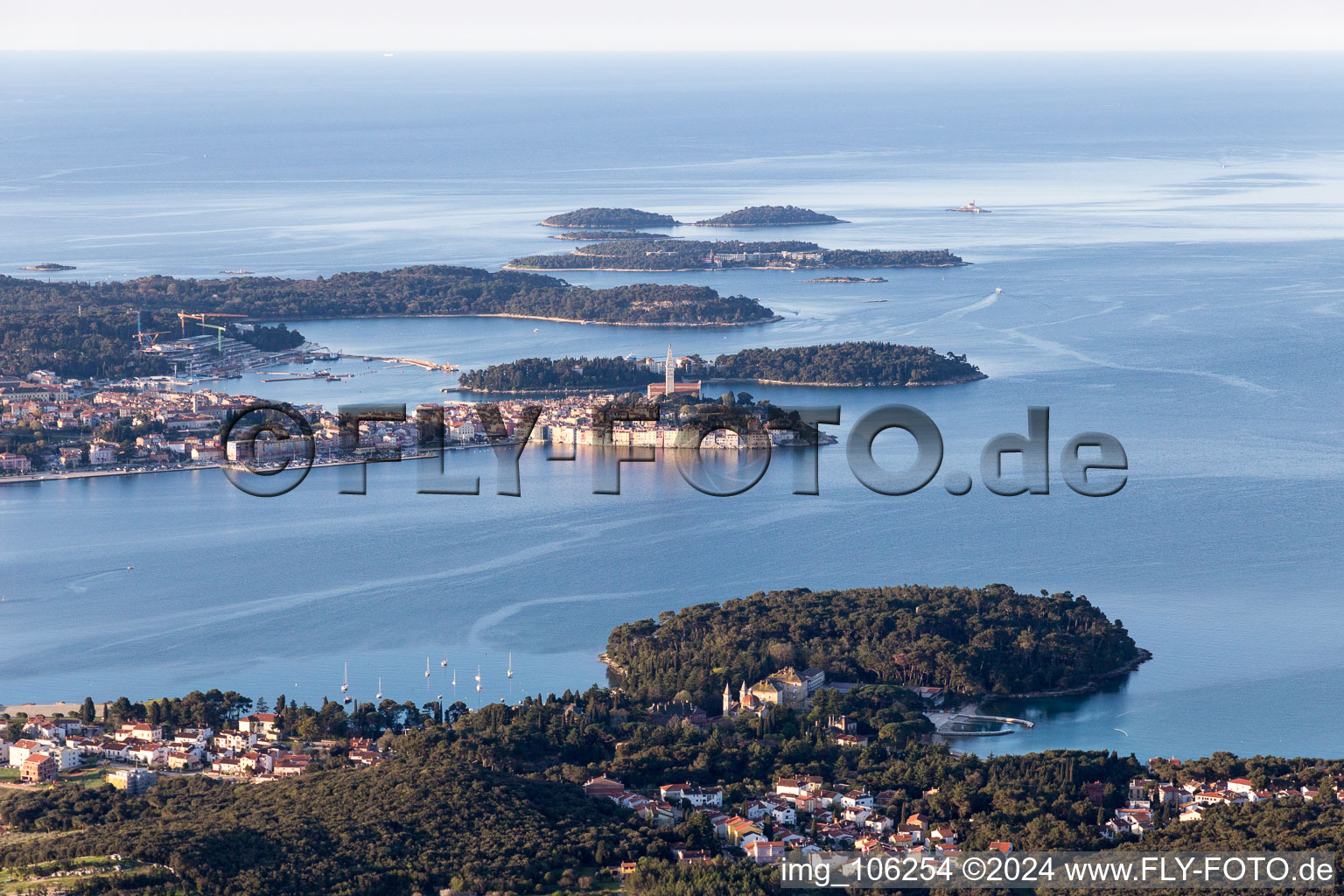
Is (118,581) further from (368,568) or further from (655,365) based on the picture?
(655,365)

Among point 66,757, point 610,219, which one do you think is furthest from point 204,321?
point 66,757

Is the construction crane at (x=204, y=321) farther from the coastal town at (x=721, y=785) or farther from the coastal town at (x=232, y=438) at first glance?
the coastal town at (x=721, y=785)

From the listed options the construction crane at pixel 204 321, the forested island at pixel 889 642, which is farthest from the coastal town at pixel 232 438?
the forested island at pixel 889 642

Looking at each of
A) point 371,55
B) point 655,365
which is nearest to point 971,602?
point 655,365

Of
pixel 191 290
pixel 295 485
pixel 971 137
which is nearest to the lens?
pixel 295 485

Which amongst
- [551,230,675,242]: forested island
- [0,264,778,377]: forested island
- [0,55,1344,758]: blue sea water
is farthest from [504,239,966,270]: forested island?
[0,264,778,377]: forested island

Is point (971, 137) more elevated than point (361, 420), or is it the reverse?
point (971, 137)

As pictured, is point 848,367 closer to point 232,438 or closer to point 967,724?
point 232,438
